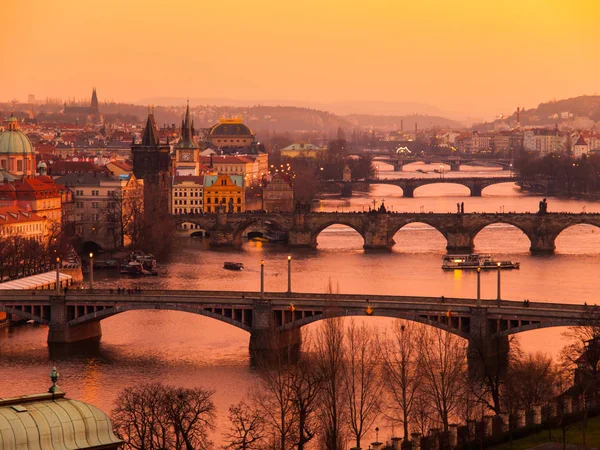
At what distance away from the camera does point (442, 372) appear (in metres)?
27.1

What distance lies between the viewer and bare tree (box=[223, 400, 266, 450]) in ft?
80.0

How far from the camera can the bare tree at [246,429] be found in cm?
2440

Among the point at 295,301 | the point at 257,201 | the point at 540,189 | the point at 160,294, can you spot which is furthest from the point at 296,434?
the point at 540,189

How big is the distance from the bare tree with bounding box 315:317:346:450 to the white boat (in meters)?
19.4

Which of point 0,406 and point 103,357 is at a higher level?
point 0,406

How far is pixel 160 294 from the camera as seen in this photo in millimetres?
36062

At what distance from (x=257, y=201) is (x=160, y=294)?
38.1 m

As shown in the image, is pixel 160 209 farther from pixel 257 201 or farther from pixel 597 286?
pixel 597 286

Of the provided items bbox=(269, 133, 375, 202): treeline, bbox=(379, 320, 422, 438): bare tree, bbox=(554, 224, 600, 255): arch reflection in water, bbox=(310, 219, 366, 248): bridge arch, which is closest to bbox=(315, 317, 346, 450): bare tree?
bbox=(379, 320, 422, 438): bare tree

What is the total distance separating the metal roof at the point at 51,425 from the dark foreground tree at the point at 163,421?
6.84 m

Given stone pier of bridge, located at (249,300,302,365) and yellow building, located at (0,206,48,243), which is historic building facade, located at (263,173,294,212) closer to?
yellow building, located at (0,206,48,243)

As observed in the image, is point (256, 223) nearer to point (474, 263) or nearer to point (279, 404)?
point (474, 263)

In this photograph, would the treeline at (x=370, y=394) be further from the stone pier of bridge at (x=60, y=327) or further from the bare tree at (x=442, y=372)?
the stone pier of bridge at (x=60, y=327)

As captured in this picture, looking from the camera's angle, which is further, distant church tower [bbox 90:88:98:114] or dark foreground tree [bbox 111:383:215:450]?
distant church tower [bbox 90:88:98:114]
